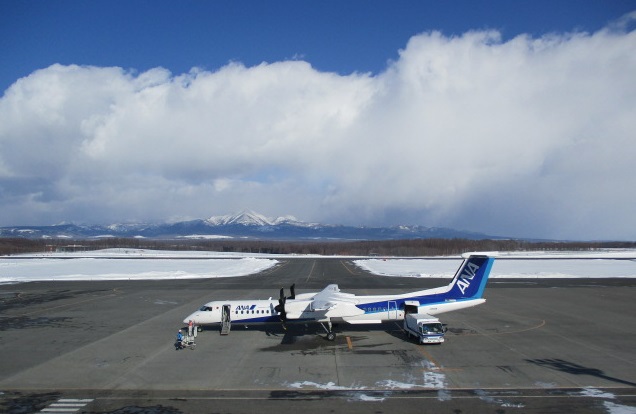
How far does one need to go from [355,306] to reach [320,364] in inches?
277

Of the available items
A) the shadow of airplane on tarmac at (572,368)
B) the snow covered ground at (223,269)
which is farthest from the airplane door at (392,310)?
the snow covered ground at (223,269)

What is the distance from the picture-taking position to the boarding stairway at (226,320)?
98.6 feet

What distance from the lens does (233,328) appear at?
105ft

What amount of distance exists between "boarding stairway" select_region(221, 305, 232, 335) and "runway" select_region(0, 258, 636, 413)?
1.03 metres

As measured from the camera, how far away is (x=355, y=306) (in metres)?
29.0

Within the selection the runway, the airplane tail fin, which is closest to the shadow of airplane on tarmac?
the runway

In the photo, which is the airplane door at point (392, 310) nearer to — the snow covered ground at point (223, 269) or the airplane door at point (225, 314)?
the airplane door at point (225, 314)

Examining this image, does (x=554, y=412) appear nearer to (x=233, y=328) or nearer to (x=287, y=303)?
(x=287, y=303)

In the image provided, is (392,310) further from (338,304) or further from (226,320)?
(226,320)

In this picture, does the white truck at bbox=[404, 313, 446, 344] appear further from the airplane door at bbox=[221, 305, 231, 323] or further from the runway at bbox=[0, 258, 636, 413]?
the airplane door at bbox=[221, 305, 231, 323]

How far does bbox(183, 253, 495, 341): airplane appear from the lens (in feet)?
94.6

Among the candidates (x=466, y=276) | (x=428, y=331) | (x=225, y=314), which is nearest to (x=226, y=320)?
(x=225, y=314)

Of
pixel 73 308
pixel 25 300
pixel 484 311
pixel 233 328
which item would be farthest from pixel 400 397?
pixel 25 300

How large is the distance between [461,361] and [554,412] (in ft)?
22.6
